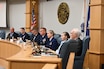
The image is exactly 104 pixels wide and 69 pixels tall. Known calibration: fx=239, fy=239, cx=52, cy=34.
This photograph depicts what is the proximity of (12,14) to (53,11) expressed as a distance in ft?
8.80

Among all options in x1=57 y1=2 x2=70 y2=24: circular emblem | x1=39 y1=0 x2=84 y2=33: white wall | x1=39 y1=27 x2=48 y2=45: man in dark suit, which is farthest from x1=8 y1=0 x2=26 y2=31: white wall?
x1=39 y1=27 x2=48 y2=45: man in dark suit

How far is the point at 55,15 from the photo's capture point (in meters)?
9.23

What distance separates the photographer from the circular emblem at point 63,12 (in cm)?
862

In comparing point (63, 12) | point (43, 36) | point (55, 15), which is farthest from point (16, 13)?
point (43, 36)

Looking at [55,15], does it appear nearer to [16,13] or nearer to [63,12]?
[63,12]

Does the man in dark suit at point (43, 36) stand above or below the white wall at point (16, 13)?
below

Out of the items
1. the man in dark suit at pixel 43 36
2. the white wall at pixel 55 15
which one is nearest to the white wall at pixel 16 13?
the white wall at pixel 55 15

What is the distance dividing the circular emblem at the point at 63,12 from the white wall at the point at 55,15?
0.13 metres

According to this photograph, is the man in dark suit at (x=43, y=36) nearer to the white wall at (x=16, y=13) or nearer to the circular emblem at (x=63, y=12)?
the circular emblem at (x=63, y=12)

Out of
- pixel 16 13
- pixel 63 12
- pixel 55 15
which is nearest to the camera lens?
pixel 63 12

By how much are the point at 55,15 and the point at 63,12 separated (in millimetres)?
567

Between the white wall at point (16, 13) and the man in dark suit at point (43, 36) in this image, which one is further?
the white wall at point (16, 13)

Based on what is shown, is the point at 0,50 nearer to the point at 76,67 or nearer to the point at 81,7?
the point at 81,7

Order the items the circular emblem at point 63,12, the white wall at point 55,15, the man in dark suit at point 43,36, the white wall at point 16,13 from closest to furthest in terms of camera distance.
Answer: the man in dark suit at point 43,36 → the white wall at point 55,15 → the circular emblem at point 63,12 → the white wall at point 16,13
